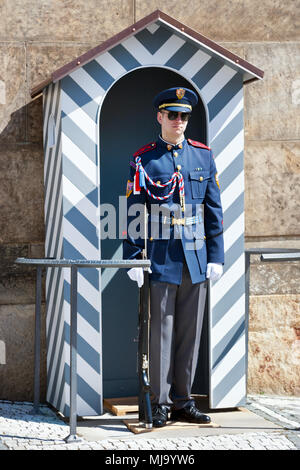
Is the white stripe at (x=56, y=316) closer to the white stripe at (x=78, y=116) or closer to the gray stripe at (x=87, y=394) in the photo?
the gray stripe at (x=87, y=394)

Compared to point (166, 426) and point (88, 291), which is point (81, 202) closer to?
point (88, 291)

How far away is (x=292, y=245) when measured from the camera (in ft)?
20.0

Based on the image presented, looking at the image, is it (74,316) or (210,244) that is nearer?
(74,316)

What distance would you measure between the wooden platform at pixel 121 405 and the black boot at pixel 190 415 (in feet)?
0.92

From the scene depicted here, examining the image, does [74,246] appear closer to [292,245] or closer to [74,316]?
[74,316]

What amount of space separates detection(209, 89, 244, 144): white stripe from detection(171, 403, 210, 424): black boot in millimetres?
1595

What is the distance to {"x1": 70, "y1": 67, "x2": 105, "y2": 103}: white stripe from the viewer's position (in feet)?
16.9

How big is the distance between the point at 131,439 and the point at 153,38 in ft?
7.67

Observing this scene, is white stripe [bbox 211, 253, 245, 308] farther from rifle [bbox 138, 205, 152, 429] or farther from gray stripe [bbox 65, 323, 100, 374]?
gray stripe [bbox 65, 323, 100, 374]

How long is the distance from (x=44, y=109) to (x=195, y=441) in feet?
7.64

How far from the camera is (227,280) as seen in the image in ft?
17.6

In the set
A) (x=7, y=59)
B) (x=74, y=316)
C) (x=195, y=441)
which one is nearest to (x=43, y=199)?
(x=7, y=59)

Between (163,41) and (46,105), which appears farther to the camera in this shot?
(46,105)

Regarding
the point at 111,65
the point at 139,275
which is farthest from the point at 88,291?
the point at 111,65
